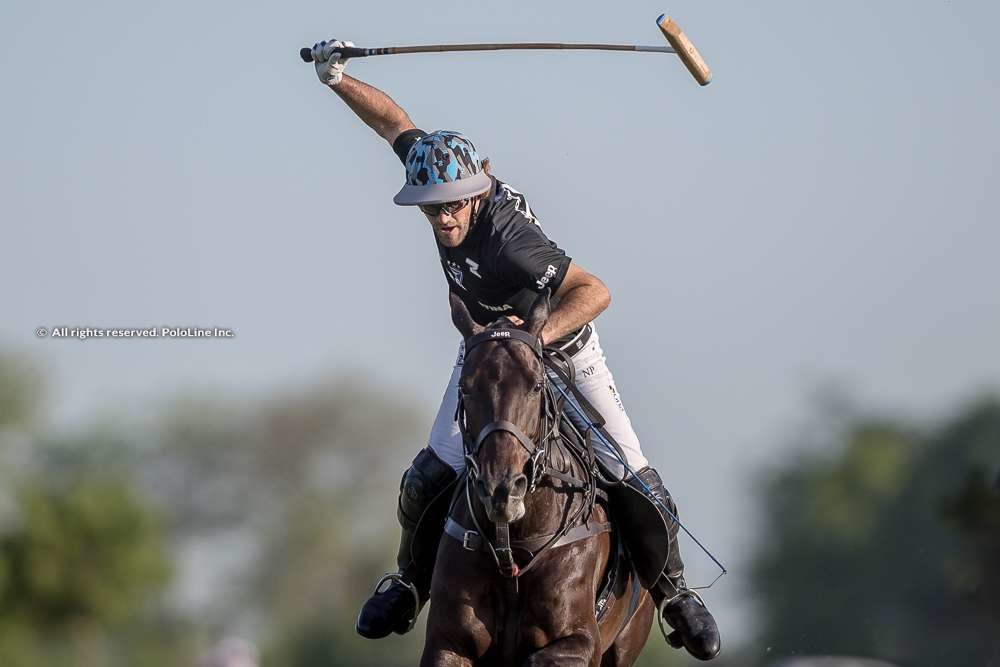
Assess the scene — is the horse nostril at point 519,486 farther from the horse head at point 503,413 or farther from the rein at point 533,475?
the rein at point 533,475

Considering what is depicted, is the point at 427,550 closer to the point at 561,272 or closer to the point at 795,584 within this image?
the point at 561,272

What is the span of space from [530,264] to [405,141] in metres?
1.80

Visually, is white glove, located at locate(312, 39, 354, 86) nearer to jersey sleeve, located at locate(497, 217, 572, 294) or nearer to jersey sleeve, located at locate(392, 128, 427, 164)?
jersey sleeve, located at locate(392, 128, 427, 164)

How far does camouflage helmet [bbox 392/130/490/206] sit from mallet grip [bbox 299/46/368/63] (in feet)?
4.91

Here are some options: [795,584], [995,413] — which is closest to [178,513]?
[795,584]

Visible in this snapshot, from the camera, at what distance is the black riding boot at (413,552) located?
8.62 meters

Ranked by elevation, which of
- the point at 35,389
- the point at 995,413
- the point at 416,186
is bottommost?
the point at 995,413

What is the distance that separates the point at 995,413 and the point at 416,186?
69.5 feet

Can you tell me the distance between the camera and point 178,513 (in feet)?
89.8

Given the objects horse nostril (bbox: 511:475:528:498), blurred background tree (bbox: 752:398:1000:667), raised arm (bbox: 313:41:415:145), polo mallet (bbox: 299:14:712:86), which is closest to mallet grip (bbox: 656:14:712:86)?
polo mallet (bbox: 299:14:712:86)

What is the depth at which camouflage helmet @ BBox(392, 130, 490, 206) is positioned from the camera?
27.0 ft

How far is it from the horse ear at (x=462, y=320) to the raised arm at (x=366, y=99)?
8.26 feet

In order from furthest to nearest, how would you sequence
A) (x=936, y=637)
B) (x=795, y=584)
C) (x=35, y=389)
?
(x=35, y=389)
(x=795, y=584)
(x=936, y=637)

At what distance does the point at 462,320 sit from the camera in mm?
7645
